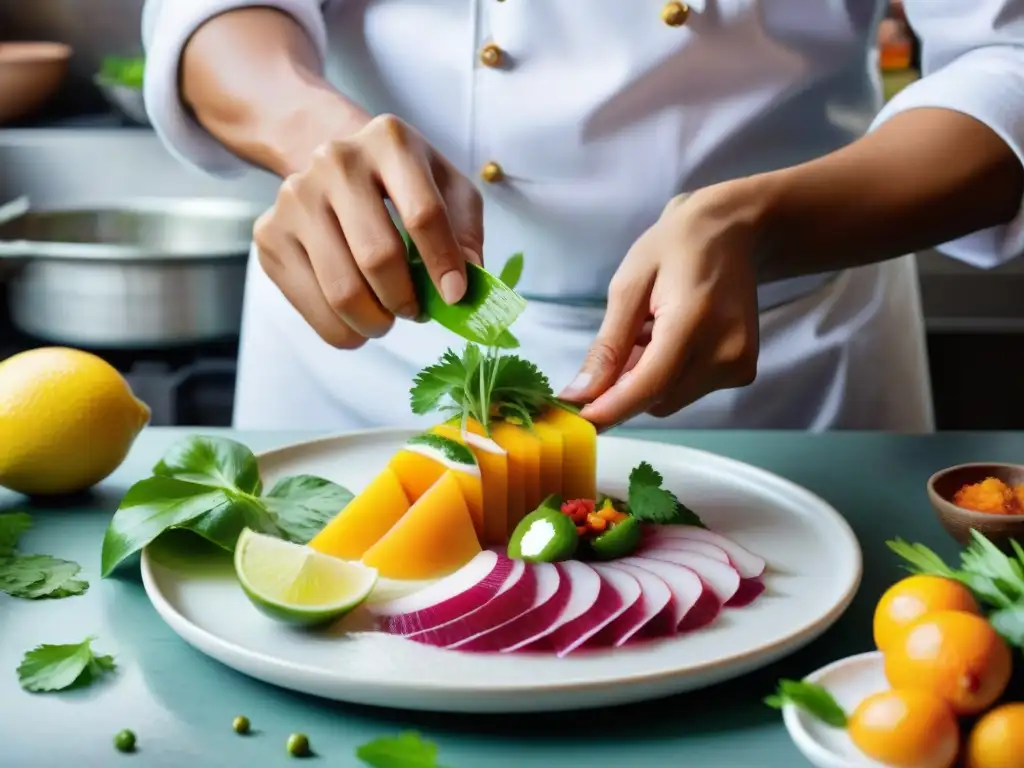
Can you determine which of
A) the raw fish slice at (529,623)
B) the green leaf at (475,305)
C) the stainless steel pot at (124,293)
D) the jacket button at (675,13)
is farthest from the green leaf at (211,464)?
the stainless steel pot at (124,293)

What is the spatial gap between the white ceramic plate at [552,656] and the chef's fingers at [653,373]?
0.15m

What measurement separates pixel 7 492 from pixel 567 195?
0.70 metres

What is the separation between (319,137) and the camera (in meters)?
1.40

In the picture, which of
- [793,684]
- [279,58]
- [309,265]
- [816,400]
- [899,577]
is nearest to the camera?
[793,684]

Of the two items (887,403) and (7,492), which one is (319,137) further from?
(887,403)

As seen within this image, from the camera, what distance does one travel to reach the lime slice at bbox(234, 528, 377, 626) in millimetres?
963

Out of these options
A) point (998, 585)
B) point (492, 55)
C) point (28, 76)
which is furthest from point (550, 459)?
point (28, 76)

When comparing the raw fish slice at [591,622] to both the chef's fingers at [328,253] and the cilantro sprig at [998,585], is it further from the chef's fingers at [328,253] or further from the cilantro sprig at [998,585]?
the chef's fingers at [328,253]

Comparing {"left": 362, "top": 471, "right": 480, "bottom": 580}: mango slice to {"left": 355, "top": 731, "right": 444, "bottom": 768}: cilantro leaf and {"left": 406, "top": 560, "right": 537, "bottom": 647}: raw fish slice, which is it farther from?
{"left": 355, "top": 731, "right": 444, "bottom": 768}: cilantro leaf

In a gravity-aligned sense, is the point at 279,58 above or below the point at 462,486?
above

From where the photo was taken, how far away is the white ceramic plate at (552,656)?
0.87m

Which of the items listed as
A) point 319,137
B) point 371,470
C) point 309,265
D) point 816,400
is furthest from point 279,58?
point 816,400

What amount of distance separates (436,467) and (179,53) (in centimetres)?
70

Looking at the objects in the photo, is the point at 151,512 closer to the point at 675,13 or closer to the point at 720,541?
the point at 720,541
